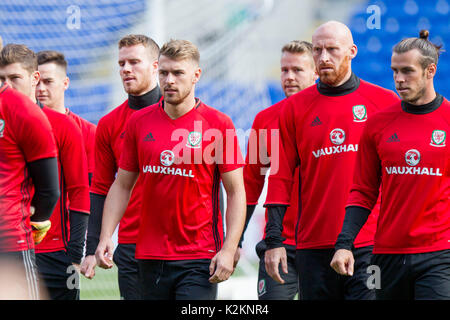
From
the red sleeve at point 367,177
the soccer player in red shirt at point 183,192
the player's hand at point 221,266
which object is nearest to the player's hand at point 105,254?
the soccer player in red shirt at point 183,192

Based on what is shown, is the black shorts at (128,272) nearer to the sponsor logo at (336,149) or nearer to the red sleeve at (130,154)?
the red sleeve at (130,154)

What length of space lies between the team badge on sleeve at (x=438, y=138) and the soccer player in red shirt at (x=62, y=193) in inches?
110

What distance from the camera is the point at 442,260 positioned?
16.4 ft

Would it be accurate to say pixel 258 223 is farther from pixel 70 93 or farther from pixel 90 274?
pixel 90 274

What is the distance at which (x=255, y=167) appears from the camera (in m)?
7.16

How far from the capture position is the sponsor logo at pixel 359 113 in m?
5.84

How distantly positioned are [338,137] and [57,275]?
9.11 ft

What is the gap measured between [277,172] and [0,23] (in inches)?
355

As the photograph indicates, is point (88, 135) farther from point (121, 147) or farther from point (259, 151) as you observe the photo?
point (259, 151)

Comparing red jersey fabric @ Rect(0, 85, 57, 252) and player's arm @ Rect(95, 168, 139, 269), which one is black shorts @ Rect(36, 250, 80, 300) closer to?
player's arm @ Rect(95, 168, 139, 269)

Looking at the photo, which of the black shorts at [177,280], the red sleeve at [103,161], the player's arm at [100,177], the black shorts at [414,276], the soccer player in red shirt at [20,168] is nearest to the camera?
the soccer player in red shirt at [20,168]

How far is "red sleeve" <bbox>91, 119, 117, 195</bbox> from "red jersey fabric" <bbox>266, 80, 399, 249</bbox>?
4.75ft

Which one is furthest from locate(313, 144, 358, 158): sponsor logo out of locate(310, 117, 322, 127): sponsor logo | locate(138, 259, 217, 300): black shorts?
locate(138, 259, 217, 300): black shorts

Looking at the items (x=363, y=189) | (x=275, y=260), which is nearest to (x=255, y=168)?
(x=275, y=260)
